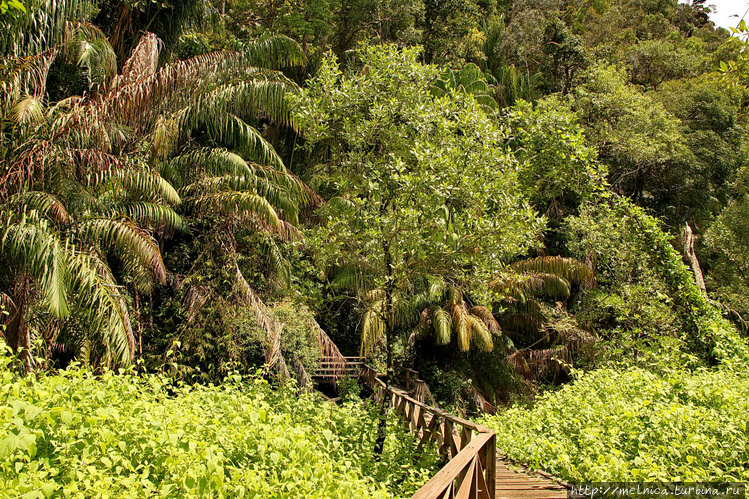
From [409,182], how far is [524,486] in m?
3.58

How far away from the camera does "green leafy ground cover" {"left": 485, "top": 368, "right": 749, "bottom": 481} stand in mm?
4371

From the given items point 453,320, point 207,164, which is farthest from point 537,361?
point 207,164

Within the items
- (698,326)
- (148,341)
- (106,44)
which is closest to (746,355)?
(698,326)

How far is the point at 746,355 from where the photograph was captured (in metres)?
9.99

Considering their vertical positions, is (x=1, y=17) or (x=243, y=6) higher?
(x=243, y=6)

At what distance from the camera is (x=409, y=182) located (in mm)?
6102

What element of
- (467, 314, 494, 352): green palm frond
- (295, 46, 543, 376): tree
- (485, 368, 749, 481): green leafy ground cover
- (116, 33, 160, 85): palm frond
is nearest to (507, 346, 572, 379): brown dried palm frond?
(467, 314, 494, 352): green palm frond

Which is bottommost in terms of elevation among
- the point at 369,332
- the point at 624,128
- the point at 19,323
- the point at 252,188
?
the point at 369,332

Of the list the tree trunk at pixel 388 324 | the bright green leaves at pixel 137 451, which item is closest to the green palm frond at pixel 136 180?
the bright green leaves at pixel 137 451

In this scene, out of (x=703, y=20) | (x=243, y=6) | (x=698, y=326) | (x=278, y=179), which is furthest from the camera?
(x=703, y=20)

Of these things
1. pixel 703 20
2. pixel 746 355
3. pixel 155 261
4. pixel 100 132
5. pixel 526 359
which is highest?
pixel 703 20

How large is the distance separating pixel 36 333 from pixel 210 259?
177 inches

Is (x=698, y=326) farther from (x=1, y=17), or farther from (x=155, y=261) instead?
(x=1, y=17)

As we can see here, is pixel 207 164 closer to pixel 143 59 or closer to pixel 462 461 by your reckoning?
pixel 143 59
